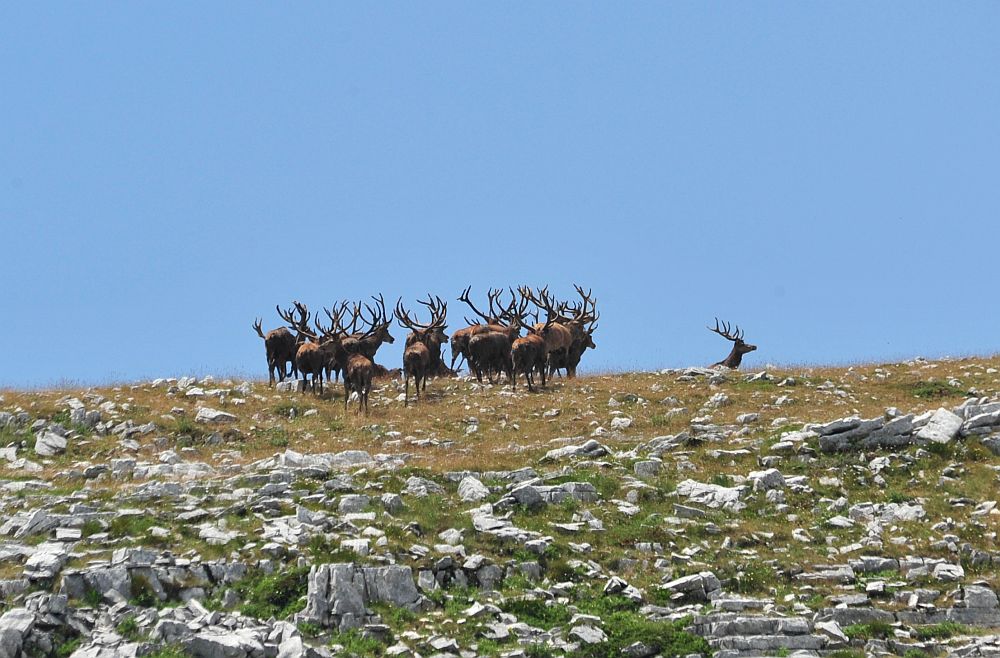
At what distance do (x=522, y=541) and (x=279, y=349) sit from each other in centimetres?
2253

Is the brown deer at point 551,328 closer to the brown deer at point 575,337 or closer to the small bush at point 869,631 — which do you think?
the brown deer at point 575,337

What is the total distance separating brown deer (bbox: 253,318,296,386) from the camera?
39.0m

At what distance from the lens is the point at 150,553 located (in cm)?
1700

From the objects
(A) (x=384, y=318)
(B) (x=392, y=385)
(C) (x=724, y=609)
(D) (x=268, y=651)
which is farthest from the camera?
(A) (x=384, y=318)

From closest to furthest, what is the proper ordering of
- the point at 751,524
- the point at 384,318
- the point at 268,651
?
the point at 268,651 < the point at 751,524 < the point at 384,318

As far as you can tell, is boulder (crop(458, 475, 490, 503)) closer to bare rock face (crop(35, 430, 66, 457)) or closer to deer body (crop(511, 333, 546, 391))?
bare rock face (crop(35, 430, 66, 457))

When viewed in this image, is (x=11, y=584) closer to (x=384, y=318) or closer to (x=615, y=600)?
(x=615, y=600)

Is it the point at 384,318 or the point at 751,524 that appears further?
the point at 384,318

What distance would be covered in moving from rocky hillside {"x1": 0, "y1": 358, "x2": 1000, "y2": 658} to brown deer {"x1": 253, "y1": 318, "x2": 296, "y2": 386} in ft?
34.7

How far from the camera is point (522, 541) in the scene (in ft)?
59.3

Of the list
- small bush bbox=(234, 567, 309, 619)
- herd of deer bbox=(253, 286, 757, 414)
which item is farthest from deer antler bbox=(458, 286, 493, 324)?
small bush bbox=(234, 567, 309, 619)

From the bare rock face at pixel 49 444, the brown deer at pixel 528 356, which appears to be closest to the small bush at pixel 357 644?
the bare rock face at pixel 49 444

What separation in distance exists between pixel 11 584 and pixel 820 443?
49.8ft

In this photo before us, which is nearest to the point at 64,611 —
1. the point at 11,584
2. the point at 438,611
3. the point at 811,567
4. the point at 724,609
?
the point at 11,584
